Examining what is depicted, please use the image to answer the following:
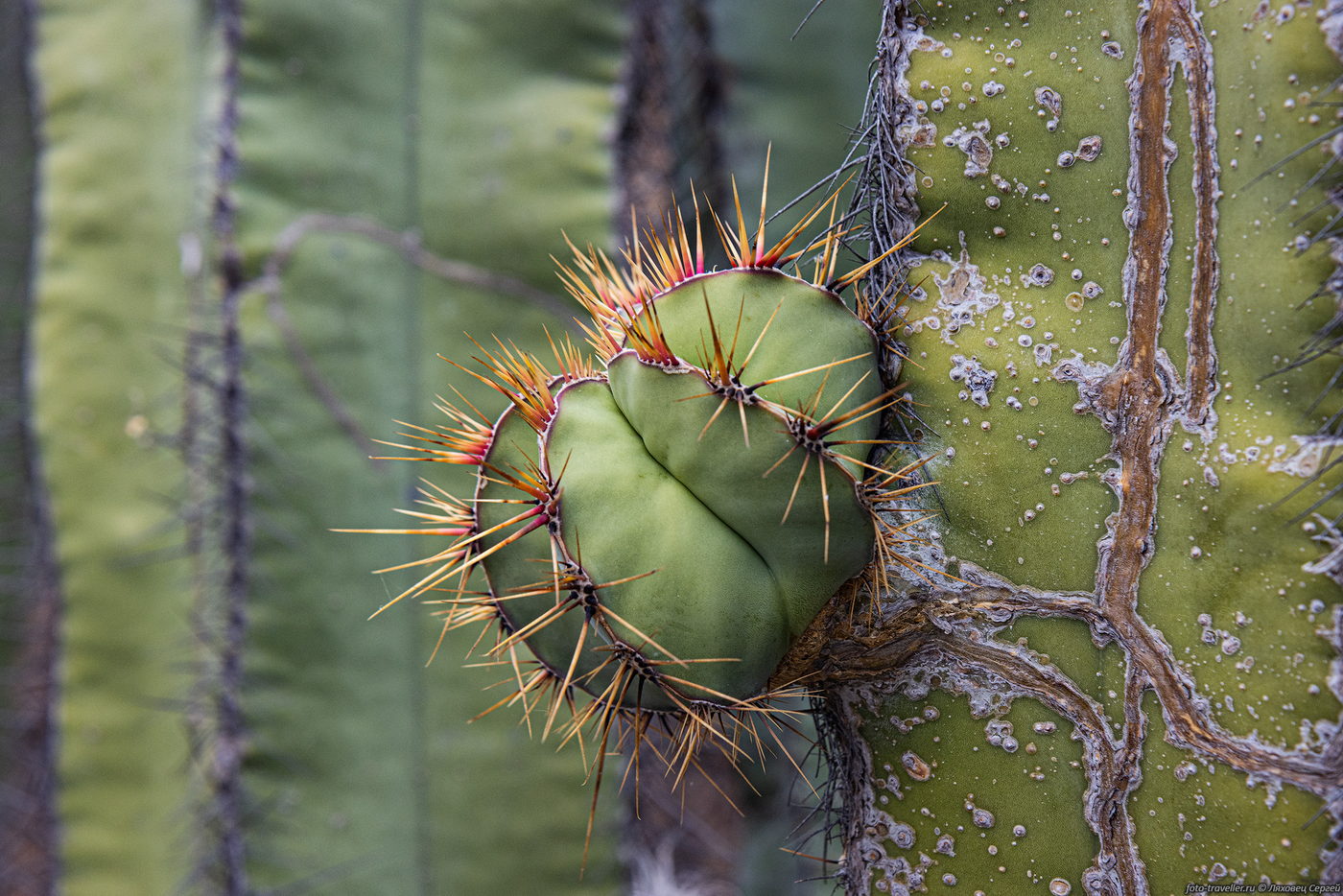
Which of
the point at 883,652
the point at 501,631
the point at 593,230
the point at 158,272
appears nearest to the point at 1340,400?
the point at 883,652

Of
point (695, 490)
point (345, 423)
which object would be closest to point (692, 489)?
point (695, 490)

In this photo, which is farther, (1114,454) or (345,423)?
(345,423)

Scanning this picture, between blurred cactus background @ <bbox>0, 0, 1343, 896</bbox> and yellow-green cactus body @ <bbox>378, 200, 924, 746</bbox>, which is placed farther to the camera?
blurred cactus background @ <bbox>0, 0, 1343, 896</bbox>

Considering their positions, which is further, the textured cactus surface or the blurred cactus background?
the blurred cactus background

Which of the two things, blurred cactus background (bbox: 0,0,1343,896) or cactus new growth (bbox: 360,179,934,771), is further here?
blurred cactus background (bbox: 0,0,1343,896)

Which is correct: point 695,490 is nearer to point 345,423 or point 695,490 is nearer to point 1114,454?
point 1114,454
